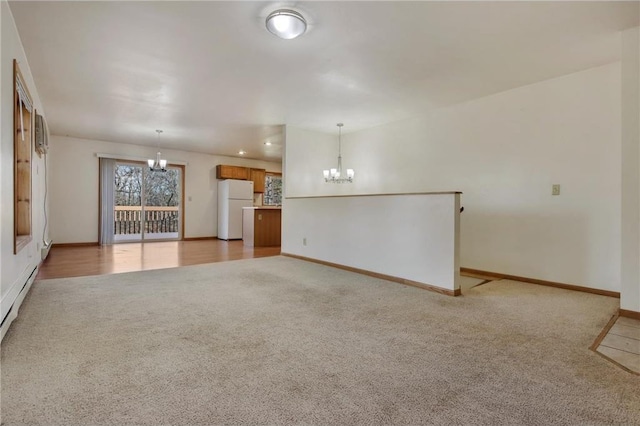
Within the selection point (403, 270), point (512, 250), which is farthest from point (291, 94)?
point (512, 250)

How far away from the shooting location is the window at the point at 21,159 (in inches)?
103

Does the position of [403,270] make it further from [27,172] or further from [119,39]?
[27,172]

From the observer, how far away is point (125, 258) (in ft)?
17.4

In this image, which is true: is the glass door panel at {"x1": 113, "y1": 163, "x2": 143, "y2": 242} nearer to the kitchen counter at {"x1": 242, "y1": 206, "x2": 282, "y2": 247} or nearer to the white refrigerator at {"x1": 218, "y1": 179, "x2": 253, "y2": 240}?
the white refrigerator at {"x1": 218, "y1": 179, "x2": 253, "y2": 240}

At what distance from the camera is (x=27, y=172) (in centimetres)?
322

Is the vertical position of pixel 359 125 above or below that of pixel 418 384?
above


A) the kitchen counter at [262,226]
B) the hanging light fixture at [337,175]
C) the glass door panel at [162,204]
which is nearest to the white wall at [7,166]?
the hanging light fixture at [337,175]

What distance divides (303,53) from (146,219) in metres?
6.79

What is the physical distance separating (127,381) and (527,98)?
191 inches

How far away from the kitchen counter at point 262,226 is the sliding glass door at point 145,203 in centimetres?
234

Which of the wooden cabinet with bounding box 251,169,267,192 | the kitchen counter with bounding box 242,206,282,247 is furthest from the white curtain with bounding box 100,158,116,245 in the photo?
the wooden cabinet with bounding box 251,169,267,192

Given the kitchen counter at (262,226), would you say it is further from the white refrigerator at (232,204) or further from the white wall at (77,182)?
the white wall at (77,182)

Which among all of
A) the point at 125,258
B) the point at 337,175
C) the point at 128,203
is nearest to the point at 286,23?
the point at 337,175

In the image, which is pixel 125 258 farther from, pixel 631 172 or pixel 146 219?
pixel 631 172
